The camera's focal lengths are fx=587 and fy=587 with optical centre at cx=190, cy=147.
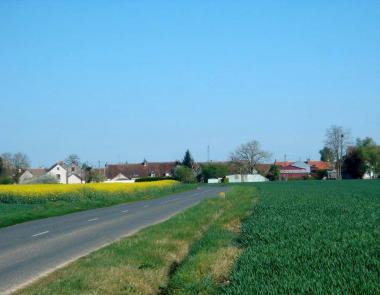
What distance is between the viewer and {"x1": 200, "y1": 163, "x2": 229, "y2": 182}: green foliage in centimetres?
13488

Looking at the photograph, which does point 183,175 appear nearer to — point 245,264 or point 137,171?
point 137,171

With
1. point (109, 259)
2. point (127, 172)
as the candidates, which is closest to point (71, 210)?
point (109, 259)

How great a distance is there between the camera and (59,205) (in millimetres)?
37625

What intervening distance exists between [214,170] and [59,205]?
322 feet

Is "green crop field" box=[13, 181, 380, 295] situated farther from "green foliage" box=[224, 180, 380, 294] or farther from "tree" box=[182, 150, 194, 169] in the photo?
"tree" box=[182, 150, 194, 169]

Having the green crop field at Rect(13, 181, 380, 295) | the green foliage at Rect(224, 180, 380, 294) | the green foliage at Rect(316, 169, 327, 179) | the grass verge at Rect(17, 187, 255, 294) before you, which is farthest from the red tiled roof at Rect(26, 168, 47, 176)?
the green foliage at Rect(224, 180, 380, 294)

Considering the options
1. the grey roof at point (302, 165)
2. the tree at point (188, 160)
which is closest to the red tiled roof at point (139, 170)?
the tree at point (188, 160)

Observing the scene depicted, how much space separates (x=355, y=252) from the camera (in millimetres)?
10031

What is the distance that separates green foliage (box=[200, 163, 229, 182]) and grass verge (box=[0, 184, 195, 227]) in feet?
210

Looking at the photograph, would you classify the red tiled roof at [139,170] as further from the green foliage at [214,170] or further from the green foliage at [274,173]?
the green foliage at [274,173]

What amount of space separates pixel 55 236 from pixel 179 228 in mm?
3972

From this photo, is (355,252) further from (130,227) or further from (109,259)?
(130,227)

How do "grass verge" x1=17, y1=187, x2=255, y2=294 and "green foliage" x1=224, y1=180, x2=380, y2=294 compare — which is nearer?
"green foliage" x1=224, y1=180, x2=380, y2=294

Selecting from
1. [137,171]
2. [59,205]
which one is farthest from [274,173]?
[59,205]
